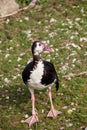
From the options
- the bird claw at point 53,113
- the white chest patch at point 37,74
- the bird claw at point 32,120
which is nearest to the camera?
the white chest patch at point 37,74

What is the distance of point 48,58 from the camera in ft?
40.6

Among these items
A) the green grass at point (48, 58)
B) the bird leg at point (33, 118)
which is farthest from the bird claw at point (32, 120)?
the green grass at point (48, 58)

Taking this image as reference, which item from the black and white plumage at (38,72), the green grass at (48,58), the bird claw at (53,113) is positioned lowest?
the green grass at (48,58)

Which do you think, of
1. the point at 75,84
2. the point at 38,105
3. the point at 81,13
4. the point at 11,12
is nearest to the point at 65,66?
the point at 75,84

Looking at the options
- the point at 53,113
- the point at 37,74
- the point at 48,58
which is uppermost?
the point at 37,74

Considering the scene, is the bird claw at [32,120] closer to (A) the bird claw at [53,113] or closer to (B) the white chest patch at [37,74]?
(A) the bird claw at [53,113]

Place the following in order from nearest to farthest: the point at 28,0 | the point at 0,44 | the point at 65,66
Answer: the point at 65,66 < the point at 0,44 < the point at 28,0

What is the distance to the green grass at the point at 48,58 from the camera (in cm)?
982

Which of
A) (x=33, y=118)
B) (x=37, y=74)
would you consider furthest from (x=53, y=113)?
(x=37, y=74)

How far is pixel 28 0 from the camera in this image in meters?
15.9

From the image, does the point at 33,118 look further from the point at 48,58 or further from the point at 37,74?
the point at 48,58

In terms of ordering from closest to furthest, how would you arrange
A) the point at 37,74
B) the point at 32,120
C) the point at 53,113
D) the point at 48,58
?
the point at 37,74, the point at 32,120, the point at 53,113, the point at 48,58

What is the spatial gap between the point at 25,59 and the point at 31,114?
2.82 metres

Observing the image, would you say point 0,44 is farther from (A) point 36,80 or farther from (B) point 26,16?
(A) point 36,80
